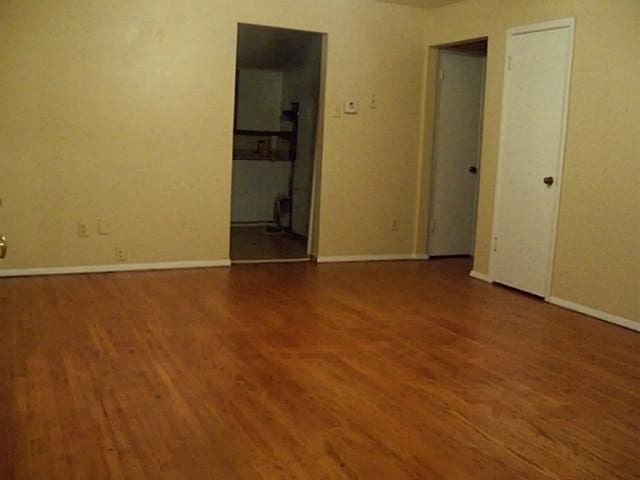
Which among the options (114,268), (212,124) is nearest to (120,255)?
(114,268)

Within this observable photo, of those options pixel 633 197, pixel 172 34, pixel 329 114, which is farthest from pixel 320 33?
pixel 633 197

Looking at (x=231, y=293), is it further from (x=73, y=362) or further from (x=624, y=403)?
(x=624, y=403)

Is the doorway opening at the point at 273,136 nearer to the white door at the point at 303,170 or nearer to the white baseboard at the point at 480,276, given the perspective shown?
the white door at the point at 303,170

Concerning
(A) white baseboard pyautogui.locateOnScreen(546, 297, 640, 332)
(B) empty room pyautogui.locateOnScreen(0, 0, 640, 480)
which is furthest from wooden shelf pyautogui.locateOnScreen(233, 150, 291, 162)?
(A) white baseboard pyautogui.locateOnScreen(546, 297, 640, 332)

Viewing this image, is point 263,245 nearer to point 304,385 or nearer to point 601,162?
point 601,162

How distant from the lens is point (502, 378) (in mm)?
3391

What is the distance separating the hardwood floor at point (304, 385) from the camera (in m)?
2.42

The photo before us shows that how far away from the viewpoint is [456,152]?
22.4ft

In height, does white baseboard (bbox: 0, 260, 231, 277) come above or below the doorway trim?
below

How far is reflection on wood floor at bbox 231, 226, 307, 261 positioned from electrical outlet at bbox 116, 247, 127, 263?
106 centimetres

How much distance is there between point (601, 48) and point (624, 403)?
2.60m

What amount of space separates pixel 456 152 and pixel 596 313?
260cm

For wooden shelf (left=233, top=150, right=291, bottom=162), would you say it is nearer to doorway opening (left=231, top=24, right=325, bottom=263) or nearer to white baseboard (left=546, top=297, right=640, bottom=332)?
doorway opening (left=231, top=24, right=325, bottom=263)

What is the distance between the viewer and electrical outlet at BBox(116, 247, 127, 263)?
5.53 metres
